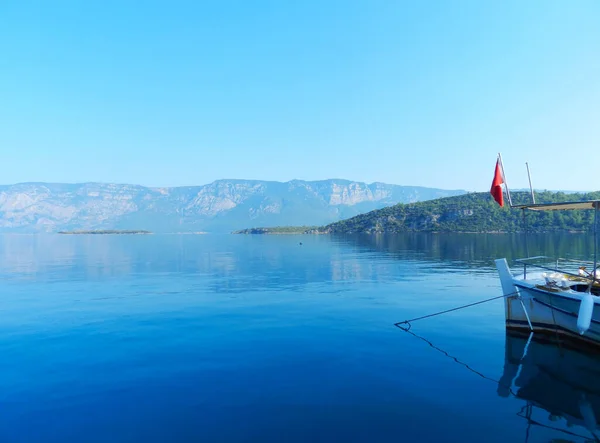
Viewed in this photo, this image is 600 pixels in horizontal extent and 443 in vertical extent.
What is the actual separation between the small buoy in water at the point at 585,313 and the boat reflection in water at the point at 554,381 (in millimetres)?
1608

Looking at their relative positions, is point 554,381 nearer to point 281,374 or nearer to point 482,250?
point 281,374

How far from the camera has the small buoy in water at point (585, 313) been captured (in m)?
14.5

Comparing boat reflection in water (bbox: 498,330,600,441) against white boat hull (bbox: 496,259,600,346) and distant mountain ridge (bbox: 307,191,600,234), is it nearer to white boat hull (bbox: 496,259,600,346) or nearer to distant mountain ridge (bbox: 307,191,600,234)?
white boat hull (bbox: 496,259,600,346)

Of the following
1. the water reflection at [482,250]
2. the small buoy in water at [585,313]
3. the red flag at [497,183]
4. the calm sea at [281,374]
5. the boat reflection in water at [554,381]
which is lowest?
the boat reflection in water at [554,381]

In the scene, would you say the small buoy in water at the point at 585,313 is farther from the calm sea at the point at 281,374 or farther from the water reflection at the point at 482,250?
the water reflection at the point at 482,250

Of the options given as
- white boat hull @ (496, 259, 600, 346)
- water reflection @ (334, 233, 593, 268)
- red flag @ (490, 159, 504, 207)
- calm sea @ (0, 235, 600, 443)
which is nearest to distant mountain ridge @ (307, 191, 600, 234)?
water reflection @ (334, 233, 593, 268)

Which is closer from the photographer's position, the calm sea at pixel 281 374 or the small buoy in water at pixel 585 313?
the calm sea at pixel 281 374

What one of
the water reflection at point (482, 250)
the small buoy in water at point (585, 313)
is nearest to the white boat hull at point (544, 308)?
the small buoy in water at point (585, 313)

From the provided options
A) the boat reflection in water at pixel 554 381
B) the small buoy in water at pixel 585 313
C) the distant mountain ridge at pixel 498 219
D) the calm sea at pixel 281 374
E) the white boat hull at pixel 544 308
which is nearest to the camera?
the calm sea at pixel 281 374

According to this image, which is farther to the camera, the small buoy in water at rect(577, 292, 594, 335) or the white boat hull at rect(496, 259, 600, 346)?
the white boat hull at rect(496, 259, 600, 346)

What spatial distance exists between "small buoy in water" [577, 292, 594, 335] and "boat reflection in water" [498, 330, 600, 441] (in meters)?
1.61

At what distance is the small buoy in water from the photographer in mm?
14454

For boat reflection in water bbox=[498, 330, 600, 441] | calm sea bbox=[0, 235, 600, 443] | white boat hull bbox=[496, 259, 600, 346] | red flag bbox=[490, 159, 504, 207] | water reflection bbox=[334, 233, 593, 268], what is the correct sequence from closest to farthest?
calm sea bbox=[0, 235, 600, 443]
boat reflection in water bbox=[498, 330, 600, 441]
white boat hull bbox=[496, 259, 600, 346]
red flag bbox=[490, 159, 504, 207]
water reflection bbox=[334, 233, 593, 268]

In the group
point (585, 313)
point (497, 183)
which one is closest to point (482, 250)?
point (497, 183)
